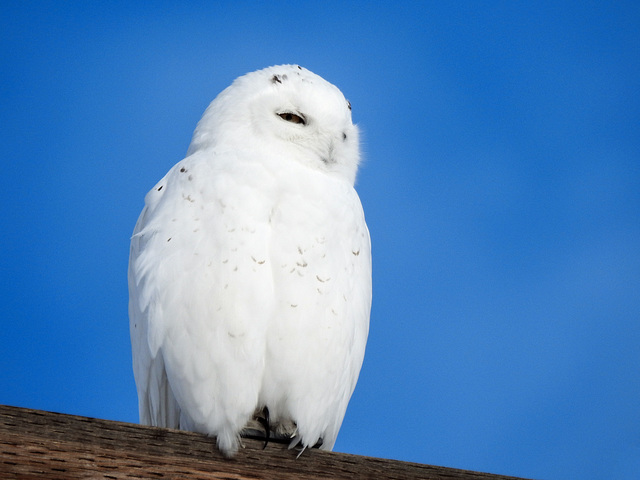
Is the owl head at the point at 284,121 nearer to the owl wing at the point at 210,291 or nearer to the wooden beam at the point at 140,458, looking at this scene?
the owl wing at the point at 210,291

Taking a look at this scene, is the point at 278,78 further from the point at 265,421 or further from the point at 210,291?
the point at 265,421

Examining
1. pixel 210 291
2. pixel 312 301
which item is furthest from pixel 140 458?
pixel 312 301

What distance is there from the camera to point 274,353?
6.40 feet

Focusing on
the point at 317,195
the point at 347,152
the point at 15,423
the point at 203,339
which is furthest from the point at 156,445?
the point at 347,152

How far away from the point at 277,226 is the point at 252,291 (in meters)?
0.20

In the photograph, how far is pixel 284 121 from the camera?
2215 millimetres

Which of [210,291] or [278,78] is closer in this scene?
[210,291]

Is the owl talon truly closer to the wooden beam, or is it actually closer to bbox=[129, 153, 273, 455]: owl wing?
bbox=[129, 153, 273, 455]: owl wing

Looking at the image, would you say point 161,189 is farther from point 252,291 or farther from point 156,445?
point 156,445

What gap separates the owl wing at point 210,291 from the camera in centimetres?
189

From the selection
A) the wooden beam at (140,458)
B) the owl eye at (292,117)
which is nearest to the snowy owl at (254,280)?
the owl eye at (292,117)

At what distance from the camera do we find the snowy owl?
6.24ft

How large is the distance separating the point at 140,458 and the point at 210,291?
0.59 m

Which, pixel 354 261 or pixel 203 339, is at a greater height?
pixel 354 261
